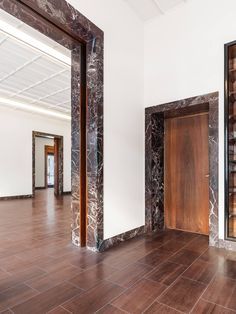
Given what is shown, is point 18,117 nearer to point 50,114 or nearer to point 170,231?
point 50,114

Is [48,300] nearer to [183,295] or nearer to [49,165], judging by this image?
[183,295]

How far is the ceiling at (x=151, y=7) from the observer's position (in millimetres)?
3457

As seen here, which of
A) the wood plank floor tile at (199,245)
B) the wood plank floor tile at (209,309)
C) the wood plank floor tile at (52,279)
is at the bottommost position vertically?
the wood plank floor tile at (199,245)

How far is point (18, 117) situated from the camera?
790cm

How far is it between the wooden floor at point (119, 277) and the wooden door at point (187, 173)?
37 cm

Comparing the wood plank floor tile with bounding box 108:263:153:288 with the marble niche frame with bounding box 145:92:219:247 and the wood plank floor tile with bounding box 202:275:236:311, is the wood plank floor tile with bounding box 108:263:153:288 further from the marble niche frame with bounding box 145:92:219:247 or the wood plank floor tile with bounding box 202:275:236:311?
the marble niche frame with bounding box 145:92:219:247

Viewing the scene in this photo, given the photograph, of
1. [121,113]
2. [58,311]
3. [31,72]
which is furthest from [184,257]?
[31,72]

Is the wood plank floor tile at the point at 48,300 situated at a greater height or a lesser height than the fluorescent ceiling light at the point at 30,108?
lesser

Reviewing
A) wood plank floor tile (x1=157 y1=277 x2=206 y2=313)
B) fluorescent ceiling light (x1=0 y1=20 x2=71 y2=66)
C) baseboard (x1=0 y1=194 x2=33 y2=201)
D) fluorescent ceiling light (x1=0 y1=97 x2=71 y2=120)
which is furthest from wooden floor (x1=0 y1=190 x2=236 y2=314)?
fluorescent ceiling light (x1=0 y1=97 x2=71 y2=120)

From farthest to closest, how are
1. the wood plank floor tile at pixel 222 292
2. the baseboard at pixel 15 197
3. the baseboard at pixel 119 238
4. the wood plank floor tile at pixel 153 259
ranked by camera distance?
1. the baseboard at pixel 15 197
2. the baseboard at pixel 119 238
3. the wood plank floor tile at pixel 153 259
4. the wood plank floor tile at pixel 222 292

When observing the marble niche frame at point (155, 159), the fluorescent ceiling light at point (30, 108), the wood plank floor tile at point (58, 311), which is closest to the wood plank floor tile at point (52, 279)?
the wood plank floor tile at point (58, 311)

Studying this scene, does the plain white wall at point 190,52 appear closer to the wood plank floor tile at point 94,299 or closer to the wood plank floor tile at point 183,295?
the wood plank floor tile at point 183,295

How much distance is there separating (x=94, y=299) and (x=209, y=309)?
89 cm

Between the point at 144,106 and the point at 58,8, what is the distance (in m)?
1.97
